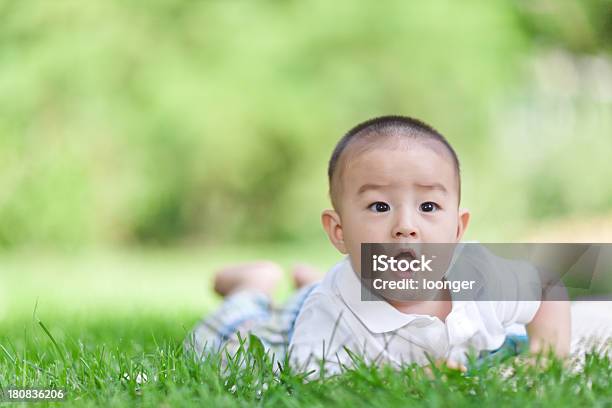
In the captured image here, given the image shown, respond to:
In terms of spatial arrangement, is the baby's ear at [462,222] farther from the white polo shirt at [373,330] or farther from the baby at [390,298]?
the white polo shirt at [373,330]

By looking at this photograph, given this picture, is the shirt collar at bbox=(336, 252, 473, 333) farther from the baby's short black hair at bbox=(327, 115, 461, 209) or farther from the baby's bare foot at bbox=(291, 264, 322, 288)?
the baby's bare foot at bbox=(291, 264, 322, 288)

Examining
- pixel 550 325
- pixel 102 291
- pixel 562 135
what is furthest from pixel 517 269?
pixel 562 135

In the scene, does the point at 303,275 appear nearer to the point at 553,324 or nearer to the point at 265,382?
the point at 553,324

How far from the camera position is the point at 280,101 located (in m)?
7.57

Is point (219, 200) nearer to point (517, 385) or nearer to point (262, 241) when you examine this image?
point (262, 241)

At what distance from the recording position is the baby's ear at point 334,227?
4.86 ft

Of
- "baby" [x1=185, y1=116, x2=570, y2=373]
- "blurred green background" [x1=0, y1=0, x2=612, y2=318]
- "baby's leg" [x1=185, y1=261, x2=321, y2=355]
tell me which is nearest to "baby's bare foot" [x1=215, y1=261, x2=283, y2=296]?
"baby's leg" [x1=185, y1=261, x2=321, y2=355]

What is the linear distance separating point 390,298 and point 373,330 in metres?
0.06

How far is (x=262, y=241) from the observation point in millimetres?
7980

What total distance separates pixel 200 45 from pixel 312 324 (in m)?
6.40

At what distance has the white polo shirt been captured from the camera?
142 centimetres

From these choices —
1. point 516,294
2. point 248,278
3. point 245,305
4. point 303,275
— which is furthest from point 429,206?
point 303,275

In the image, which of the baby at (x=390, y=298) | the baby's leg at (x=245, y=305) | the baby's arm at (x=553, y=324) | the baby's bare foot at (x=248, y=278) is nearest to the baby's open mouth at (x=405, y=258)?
the baby at (x=390, y=298)

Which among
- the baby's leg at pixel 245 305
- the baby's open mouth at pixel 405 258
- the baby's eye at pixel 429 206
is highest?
the baby's eye at pixel 429 206
